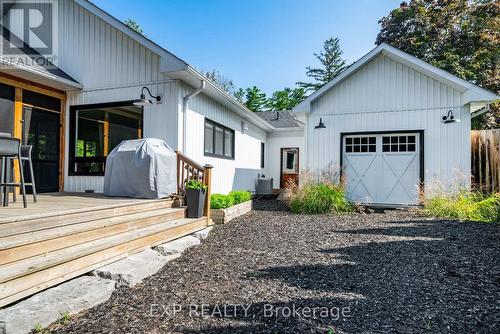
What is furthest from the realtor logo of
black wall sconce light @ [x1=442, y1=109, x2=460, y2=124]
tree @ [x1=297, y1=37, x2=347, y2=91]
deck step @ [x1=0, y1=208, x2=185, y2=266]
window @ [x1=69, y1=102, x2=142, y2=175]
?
tree @ [x1=297, y1=37, x2=347, y2=91]

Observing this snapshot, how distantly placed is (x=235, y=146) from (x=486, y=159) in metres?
6.98

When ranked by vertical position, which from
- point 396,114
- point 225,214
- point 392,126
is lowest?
point 225,214

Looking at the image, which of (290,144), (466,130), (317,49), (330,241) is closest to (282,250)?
(330,241)

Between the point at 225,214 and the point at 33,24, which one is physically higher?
the point at 33,24

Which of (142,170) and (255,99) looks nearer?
(142,170)

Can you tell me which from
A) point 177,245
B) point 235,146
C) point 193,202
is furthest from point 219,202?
point 235,146

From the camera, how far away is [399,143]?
8.12 m

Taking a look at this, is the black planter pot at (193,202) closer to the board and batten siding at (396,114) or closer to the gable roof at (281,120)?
the board and batten siding at (396,114)

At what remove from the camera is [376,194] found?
821 centimetres

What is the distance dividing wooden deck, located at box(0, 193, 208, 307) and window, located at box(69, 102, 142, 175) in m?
3.18

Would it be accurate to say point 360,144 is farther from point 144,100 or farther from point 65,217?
point 65,217

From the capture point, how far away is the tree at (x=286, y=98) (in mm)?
26820

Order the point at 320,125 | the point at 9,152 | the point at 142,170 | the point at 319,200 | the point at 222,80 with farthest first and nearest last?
the point at 222,80
the point at 320,125
the point at 319,200
the point at 142,170
the point at 9,152

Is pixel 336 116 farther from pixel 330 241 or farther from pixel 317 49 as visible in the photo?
pixel 317 49
